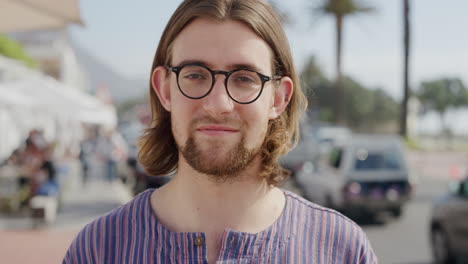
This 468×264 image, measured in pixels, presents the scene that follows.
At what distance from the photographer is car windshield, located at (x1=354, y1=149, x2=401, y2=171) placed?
1031 centimetres

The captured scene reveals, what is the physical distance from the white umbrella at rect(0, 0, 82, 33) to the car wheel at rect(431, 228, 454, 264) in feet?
16.5

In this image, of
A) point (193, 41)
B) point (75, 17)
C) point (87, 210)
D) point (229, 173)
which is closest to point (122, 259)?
point (229, 173)

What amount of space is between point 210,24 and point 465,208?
19.6ft

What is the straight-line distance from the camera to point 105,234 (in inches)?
66.7

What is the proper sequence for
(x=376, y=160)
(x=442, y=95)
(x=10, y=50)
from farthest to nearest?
(x=442, y=95) < (x=10, y=50) < (x=376, y=160)

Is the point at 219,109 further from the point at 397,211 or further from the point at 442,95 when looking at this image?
the point at 442,95

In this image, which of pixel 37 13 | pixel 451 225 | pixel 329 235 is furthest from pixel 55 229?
pixel 329 235

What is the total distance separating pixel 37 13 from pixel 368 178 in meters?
6.97

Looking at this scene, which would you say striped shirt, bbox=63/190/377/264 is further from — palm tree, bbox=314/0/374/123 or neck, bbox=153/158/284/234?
palm tree, bbox=314/0/374/123

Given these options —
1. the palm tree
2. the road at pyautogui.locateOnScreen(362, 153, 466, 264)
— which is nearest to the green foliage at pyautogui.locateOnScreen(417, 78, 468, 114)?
the palm tree

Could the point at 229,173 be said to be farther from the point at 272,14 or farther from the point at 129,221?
the point at 272,14

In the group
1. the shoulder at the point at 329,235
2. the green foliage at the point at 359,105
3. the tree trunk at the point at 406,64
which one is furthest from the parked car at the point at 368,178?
the green foliage at the point at 359,105

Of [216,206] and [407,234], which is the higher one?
[216,206]

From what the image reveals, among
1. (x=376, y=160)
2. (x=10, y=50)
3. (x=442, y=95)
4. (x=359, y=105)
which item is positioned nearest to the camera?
(x=376, y=160)
